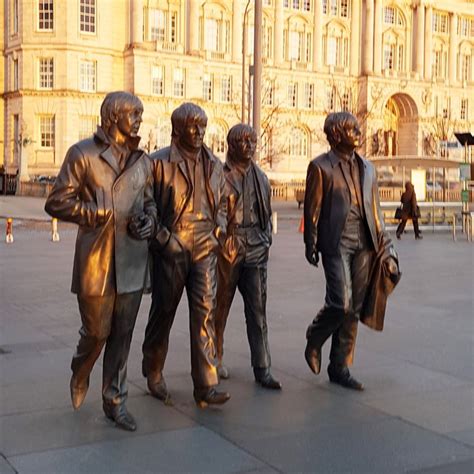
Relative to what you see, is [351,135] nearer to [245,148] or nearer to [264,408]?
[245,148]

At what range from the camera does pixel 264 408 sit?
5.89 m

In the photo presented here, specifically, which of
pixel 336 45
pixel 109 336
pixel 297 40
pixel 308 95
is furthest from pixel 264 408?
pixel 336 45

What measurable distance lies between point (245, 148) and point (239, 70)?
67.5m

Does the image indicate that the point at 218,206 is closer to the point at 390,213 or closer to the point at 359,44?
the point at 390,213

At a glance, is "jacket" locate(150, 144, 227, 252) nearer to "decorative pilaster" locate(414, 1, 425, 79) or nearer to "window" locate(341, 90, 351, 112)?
"window" locate(341, 90, 351, 112)

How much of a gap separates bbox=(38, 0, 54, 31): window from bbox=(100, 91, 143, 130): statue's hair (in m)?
63.6

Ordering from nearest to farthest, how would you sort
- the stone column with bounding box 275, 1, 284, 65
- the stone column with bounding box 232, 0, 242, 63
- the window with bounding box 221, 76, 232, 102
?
1. the stone column with bounding box 232, 0, 242, 63
2. the window with bounding box 221, 76, 232, 102
3. the stone column with bounding box 275, 1, 284, 65

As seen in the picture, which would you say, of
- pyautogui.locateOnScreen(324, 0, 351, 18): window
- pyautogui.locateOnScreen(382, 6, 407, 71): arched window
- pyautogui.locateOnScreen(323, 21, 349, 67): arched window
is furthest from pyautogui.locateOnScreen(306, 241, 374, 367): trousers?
pyautogui.locateOnScreen(382, 6, 407, 71): arched window

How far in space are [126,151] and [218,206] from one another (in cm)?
85

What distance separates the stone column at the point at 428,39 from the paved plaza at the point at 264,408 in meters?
75.7

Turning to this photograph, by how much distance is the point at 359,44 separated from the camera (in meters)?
79.1

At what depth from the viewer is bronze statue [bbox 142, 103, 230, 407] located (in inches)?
226

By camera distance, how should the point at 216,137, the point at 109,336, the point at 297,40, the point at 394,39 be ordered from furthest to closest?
the point at 394,39 < the point at 297,40 < the point at 216,137 < the point at 109,336

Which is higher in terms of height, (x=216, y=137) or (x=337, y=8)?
(x=337, y=8)
